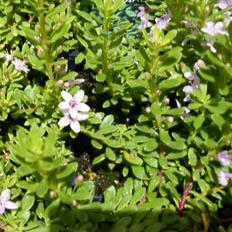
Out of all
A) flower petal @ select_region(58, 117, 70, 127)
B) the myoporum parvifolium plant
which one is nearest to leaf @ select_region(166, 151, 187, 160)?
the myoporum parvifolium plant

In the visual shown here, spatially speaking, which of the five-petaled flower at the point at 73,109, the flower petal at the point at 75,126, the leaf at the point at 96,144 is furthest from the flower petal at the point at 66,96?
the leaf at the point at 96,144

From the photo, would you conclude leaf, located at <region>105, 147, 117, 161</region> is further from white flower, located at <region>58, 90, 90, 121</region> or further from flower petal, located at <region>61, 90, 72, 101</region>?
flower petal, located at <region>61, 90, 72, 101</region>

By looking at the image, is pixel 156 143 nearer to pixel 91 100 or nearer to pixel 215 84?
pixel 215 84

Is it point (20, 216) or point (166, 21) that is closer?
point (20, 216)

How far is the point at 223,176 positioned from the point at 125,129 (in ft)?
1.66

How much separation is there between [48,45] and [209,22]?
0.70 metres

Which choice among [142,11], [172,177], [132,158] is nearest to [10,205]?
[132,158]

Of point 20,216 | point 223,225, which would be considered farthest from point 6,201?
point 223,225

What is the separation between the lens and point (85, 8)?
8.55 feet

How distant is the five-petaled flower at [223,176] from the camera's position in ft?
6.07

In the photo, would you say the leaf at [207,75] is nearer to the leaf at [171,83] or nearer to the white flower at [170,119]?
the leaf at [171,83]

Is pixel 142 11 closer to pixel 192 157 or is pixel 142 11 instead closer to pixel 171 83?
pixel 171 83

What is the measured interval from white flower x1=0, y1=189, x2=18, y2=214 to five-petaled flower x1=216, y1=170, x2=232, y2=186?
0.83 metres

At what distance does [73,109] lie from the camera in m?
1.94
